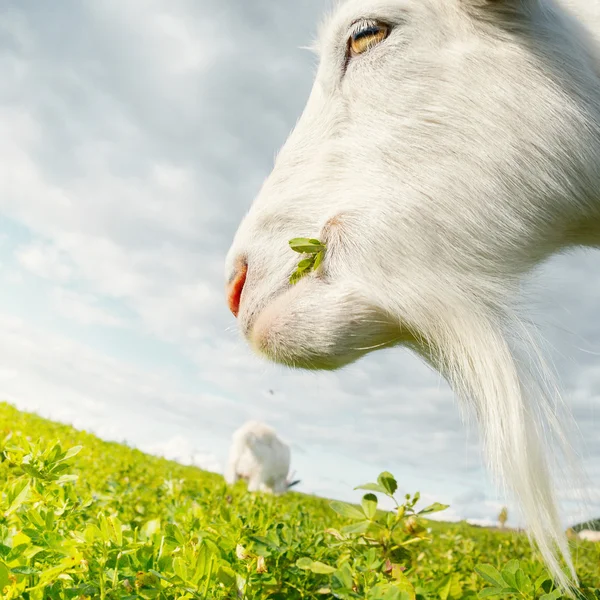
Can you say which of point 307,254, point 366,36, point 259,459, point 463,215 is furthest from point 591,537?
point 259,459

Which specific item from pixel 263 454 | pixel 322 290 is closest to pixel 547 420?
pixel 322 290

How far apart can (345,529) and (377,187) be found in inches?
43.1

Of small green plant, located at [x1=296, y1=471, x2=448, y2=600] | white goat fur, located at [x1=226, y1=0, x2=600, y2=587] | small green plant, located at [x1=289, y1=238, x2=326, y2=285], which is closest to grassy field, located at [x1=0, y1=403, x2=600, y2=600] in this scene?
small green plant, located at [x1=296, y1=471, x2=448, y2=600]

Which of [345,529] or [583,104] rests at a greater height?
[583,104]

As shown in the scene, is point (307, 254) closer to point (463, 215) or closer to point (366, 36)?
point (463, 215)

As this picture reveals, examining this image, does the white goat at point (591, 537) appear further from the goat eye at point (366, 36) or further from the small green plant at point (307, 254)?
the goat eye at point (366, 36)

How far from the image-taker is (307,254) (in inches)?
81.0

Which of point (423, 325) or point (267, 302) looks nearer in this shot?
point (423, 325)

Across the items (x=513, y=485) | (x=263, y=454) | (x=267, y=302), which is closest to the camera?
(x=513, y=485)

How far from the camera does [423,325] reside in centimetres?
199

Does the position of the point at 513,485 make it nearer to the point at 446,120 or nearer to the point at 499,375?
the point at 499,375

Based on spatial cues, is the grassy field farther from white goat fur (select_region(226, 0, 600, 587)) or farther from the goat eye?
the goat eye

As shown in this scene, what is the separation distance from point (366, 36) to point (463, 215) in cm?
82

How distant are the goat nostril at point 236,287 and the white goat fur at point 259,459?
10.2m
